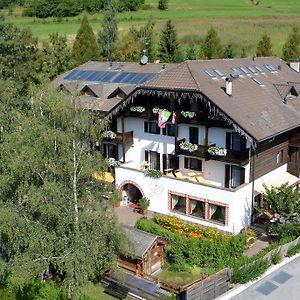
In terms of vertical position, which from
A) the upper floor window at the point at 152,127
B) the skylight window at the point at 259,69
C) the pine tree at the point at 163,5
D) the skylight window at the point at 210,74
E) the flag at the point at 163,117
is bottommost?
the upper floor window at the point at 152,127

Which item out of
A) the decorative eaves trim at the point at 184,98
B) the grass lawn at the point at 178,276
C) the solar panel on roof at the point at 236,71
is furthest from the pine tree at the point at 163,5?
the grass lawn at the point at 178,276

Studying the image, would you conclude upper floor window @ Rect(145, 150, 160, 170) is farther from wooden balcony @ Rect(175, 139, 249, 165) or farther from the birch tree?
the birch tree

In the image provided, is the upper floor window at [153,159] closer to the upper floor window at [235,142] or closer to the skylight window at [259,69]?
the upper floor window at [235,142]

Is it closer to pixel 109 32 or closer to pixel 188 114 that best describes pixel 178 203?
pixel 188 114

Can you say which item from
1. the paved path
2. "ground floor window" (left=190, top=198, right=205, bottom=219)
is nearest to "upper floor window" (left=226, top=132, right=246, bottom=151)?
"ground floor window" (left=190, top=198, right=205, bottom=219)

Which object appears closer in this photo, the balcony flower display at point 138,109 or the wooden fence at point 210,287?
the wooden fence at point 210,287

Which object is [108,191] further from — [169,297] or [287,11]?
[287,11]

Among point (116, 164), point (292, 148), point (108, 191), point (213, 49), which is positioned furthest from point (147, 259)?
point (213, 49)
